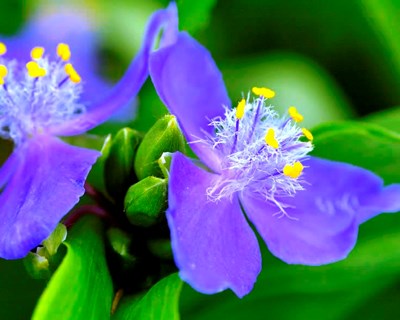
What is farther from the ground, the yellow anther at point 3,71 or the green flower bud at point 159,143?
the yellow anther at point 3,71

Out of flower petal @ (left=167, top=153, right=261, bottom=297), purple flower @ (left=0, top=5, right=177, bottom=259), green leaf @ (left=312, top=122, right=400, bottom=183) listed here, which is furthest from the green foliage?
purple flower @ (left=0, top=5, right=177, bottom=259)

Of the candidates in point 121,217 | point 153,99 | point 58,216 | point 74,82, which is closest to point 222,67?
point 153,99

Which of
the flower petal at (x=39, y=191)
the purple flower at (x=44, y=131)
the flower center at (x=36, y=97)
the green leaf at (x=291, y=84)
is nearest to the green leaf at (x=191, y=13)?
the purple flower at (x=44, y=131)

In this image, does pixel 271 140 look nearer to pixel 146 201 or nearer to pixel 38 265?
pixel 146 201

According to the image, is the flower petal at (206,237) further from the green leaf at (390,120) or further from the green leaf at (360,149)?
the green leaf at (390,120)

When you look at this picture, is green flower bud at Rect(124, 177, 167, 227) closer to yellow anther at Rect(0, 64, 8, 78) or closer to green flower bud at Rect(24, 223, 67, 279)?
green flower bud at Rect(24, 223, 67, 279)

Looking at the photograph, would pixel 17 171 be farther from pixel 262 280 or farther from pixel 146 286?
pixel 262 280
